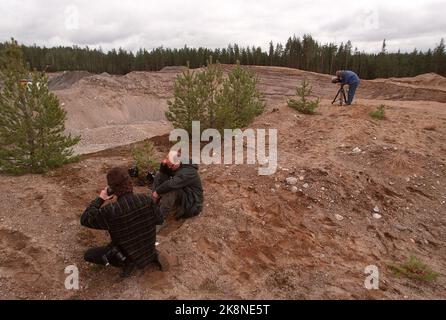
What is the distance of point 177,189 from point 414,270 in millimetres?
3300

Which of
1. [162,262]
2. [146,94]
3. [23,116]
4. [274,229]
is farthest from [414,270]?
[146,94]

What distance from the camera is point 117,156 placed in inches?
336

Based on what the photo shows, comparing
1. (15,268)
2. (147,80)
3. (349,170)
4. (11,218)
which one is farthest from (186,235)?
(147,80)

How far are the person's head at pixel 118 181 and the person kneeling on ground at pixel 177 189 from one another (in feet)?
4.09

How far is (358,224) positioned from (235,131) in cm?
434

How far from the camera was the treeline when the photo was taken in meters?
36.2

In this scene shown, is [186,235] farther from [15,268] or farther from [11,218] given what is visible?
[11,218]

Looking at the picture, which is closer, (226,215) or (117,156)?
(226,215)

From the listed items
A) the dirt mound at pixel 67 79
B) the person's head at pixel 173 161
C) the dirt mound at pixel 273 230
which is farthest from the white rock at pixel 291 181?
the dirt mound at pixel 67 79

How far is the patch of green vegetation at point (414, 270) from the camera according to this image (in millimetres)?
4227

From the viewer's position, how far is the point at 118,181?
11.9 ft

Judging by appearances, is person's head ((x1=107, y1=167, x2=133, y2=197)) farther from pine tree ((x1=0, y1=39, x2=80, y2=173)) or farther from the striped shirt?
pine tree ((x1=0, y1=39, x2=80, y2=173))

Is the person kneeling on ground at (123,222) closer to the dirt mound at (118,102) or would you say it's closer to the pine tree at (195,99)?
the pine tree at (195,99)

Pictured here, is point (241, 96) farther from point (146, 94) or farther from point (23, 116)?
point (146, 94)
